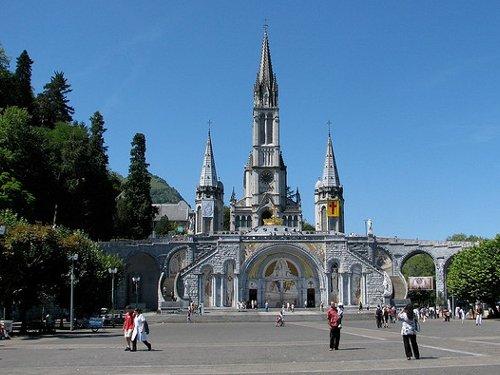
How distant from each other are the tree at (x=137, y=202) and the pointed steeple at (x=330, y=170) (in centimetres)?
2871

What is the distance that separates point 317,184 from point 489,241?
5116 centimetres

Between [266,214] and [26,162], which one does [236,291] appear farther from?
[266,214]

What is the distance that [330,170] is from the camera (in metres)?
99.5

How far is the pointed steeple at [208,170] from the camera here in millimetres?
99125

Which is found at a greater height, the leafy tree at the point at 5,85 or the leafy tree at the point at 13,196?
the leafy tree at the point at 5,85

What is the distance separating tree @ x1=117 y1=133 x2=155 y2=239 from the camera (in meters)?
80.4

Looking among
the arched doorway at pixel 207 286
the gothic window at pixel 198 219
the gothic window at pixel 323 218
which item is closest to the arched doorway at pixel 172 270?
the arched doorway at pixel 207 286

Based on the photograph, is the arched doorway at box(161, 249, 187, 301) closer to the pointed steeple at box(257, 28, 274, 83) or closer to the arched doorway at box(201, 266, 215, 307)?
the arched doorway at box(201, 266, 215, 307)

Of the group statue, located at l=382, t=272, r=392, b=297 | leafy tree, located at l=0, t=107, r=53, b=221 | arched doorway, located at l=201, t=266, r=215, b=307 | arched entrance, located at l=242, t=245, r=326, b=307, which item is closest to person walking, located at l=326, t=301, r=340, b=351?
leafy tree, located at l=0, t=107, r=53, b=221

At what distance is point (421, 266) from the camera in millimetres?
108875

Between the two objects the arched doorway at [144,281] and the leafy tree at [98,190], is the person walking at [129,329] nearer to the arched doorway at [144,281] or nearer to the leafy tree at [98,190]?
the leafy tree at [98,190]

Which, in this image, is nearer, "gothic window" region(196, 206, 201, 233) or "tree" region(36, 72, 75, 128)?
"tree" region(36, 72, 75, 128)


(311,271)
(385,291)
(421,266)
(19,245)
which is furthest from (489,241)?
(421,266)

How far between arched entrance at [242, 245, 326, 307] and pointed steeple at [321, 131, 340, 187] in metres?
30.9
